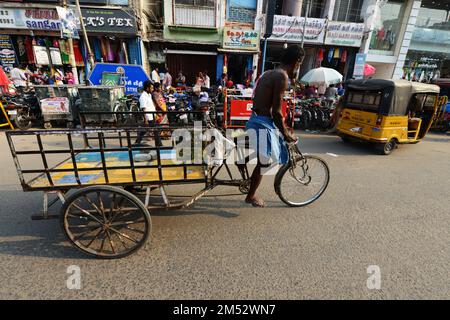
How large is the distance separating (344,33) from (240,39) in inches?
250

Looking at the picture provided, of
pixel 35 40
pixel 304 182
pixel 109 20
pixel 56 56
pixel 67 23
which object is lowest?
pixel 304 182

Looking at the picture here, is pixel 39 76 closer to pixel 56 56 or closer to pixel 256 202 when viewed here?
pixel 56 56

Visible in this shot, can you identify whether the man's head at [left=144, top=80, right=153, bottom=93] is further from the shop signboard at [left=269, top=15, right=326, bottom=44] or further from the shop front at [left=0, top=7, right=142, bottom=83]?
the shop signboard at [left=269, top=15, right=326, bottom=44]

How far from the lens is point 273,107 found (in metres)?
2.75

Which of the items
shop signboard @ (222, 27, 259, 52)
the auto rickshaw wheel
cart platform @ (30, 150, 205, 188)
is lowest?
the auto rickshaw wheel

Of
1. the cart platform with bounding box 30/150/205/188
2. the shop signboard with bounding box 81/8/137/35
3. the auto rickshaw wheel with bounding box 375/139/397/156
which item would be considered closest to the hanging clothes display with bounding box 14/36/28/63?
the shop signboard with bounding box 81/8/137/35

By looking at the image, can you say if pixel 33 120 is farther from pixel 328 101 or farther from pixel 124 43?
pixel 328 101

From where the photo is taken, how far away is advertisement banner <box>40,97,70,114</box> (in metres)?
7.33

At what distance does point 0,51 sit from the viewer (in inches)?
451

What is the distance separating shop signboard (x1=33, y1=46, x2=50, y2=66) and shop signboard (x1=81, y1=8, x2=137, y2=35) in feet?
7.72

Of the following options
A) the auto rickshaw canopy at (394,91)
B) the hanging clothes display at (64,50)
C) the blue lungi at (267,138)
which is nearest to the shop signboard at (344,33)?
the auto rickshaw canopy at (394,91)

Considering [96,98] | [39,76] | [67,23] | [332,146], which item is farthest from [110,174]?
[39,76]

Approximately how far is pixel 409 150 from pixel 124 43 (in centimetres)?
1307
